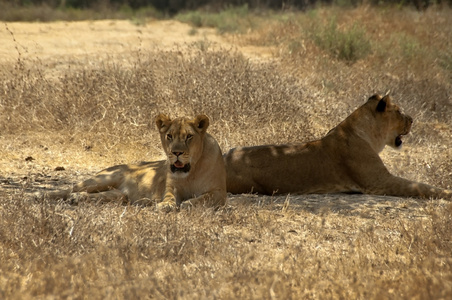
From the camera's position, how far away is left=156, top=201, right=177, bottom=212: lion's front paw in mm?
5879

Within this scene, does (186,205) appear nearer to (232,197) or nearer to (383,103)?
(232,197)

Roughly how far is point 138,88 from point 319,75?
3453mm

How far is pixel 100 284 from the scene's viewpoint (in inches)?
158

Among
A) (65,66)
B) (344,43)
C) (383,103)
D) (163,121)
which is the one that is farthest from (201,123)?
(344,43)

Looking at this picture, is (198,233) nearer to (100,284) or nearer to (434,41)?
(100,284)

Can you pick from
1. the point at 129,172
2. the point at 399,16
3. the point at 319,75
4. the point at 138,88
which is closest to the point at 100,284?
the point at 129,172

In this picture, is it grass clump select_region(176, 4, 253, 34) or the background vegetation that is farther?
the background vegetation

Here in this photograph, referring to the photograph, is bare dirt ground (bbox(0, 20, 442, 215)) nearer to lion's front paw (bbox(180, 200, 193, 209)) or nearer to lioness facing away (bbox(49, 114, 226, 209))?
lioness facing away (bbox(49, 114, 226, 209))

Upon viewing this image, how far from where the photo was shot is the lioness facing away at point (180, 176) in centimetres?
601

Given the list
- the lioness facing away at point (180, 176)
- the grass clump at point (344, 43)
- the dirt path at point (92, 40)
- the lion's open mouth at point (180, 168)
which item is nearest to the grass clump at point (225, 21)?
the dirt path at point (92, 40)

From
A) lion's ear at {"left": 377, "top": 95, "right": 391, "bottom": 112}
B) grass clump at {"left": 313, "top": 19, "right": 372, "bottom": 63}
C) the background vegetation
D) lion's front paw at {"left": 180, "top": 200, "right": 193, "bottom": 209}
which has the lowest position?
the background vegetation

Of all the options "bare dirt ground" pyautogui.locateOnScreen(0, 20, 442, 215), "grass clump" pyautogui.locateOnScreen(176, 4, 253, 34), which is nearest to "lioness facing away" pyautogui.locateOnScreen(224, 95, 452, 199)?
"bare dirt ground" pyautogui.locateOnScreen(0, 20, 442, 215)

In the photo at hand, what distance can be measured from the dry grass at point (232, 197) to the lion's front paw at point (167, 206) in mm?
136

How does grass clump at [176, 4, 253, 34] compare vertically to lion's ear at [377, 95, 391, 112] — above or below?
below
